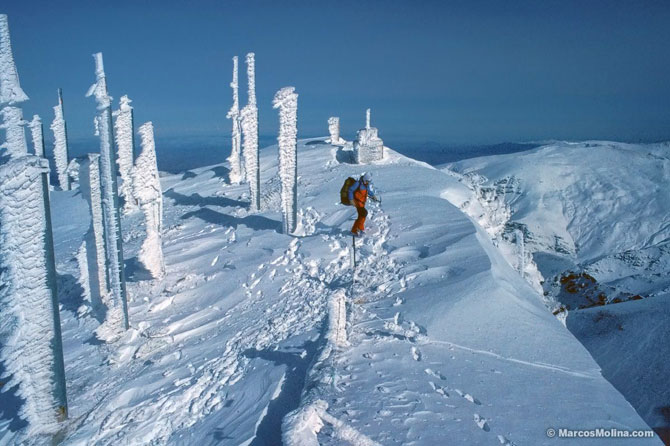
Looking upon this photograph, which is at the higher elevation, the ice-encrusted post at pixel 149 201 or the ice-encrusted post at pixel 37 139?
the ice-encrusted post at pixel 37 139

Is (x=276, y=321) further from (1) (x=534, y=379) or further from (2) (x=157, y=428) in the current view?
(1) (x=534, y=379)

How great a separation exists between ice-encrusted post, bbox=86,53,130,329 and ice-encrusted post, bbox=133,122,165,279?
2.30 m

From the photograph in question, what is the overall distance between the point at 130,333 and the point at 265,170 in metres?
15.6

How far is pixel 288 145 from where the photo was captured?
500 inches

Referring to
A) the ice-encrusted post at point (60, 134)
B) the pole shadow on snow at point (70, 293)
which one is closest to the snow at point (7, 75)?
the pole shadow on snow at point (70, 293)

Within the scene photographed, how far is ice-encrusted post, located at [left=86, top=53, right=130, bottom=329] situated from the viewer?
7945mm

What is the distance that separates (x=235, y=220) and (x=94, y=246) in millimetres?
6429

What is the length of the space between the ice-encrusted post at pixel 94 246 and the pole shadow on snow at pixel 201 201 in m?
7.80

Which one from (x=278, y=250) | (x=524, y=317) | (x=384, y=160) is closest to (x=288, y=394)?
(x=524, y=317)

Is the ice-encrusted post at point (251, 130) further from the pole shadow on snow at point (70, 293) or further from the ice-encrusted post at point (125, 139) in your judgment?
the pole shadow on snow at point (70, 293)

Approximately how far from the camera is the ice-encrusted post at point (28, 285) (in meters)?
5.90

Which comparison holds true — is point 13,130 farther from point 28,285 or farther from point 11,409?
point 11,409

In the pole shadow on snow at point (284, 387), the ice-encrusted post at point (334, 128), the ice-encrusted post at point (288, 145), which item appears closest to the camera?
the pole shadow on snow at point (284, 387)

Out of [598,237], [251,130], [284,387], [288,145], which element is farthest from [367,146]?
[284,387]
